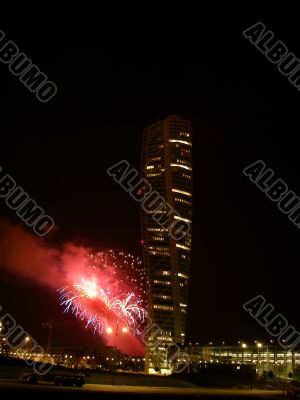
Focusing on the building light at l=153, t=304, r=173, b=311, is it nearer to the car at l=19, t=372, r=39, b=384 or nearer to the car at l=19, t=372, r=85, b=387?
the car at l=19, t=372, r=85, b=387

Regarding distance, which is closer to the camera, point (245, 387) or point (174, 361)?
point (245, 387)

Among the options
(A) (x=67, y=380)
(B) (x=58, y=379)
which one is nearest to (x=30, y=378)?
(B) (x=58, y=379)

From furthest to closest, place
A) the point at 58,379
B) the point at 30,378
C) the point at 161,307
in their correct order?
the point at 161,307
the point at 58,379
the point at 30,378

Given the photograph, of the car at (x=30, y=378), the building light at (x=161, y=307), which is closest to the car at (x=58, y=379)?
the car at (x=30, y=378)

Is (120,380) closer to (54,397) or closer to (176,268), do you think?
(54,397)

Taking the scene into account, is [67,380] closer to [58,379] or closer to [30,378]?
[58,379]

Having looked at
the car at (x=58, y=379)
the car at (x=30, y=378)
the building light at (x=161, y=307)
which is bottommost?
the car at (x=30, y=378)

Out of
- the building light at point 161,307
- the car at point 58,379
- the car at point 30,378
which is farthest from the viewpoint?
the building light at point 161,307

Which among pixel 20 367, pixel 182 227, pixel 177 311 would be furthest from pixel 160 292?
pixel 20 367

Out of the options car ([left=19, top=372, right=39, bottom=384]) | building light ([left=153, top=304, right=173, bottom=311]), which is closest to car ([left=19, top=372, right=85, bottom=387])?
car ([left=19, top=372, right=39, bottom=384])

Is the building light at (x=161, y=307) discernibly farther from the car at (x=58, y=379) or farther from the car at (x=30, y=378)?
the car at (x=30, y=378)

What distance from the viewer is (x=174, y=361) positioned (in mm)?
171125

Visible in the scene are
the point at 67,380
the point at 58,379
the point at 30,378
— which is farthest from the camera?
the point at 58,379

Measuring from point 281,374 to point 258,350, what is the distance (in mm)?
11443
